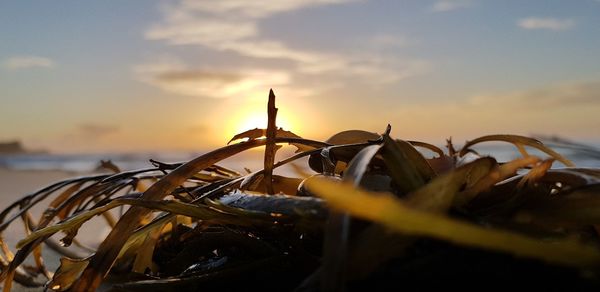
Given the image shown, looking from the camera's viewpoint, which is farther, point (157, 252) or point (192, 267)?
point (157, 252)

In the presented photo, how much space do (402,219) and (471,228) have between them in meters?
0.04

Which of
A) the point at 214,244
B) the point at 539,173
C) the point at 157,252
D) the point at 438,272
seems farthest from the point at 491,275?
the point at 157,252

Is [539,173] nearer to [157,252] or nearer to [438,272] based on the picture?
[438,272]

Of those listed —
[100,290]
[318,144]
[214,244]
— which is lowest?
[100,290]

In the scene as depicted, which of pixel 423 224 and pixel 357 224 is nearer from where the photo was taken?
pixel 423 224

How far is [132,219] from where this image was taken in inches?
24.5

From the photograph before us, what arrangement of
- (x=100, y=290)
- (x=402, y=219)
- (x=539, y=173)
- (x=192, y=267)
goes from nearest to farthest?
(x=402, y=219), (x=539, y=173), (x=192, y=267), (x=100, y=290)

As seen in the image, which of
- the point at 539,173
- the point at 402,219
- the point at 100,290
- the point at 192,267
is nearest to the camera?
the point at 402,219

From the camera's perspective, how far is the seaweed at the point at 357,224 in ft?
1.18

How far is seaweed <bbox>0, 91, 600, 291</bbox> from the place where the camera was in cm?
36

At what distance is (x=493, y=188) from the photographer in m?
0.58

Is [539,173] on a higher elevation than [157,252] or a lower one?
higher

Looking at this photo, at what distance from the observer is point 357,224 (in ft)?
1.44

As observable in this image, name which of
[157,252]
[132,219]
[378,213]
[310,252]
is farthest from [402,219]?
[157,252]
